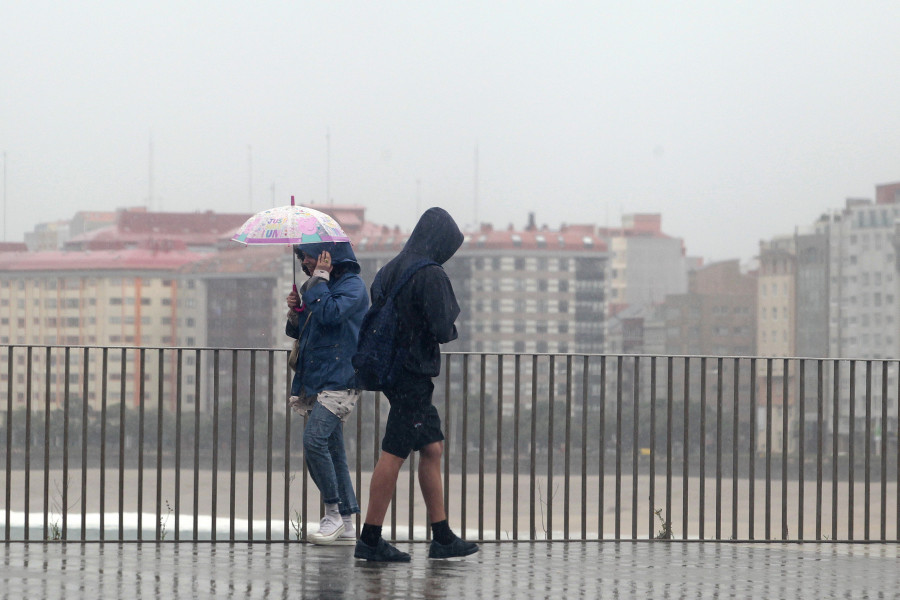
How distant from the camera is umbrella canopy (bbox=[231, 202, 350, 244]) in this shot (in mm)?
5508

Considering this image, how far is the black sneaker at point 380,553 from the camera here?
532 centimetres

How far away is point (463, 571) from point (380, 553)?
1.21 feet

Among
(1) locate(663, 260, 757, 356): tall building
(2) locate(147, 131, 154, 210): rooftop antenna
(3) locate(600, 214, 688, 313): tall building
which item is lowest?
(1) locate(663, 260, 757, 356): tall building

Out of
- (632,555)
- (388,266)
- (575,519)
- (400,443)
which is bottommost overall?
(575,519)

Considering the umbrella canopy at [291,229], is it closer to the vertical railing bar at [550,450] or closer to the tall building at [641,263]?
the vertical railing bar at [550,450]

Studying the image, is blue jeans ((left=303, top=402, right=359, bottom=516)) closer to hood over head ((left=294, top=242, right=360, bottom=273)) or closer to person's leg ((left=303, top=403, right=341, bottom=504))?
person's leg ((left=303, top=403, right=341, bottom=504))

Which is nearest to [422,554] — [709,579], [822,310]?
[709,579]

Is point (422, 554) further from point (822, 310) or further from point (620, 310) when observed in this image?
point (620, 310)

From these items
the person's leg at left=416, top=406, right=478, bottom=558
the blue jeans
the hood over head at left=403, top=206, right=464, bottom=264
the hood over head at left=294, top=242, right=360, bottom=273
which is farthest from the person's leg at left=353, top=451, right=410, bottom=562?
the hood over head at left=294, top=242, right=360, bottom=273

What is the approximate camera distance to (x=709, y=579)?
513cm

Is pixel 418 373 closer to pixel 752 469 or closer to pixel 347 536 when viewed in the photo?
pixel 347 536

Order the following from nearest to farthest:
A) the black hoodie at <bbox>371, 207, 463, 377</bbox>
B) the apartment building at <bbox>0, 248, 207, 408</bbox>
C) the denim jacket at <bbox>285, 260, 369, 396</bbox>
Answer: the black hoodie at <bbox>371, 207, 463, 377</bbox> < the denim jacket at <bbox>285, 260, 369, 396</bbox> < the apartment building at <bbox>0, 248, 207, 408</bbox>

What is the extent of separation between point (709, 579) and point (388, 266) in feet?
5.81

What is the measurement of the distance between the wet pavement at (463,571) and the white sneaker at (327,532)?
0.07 metres
